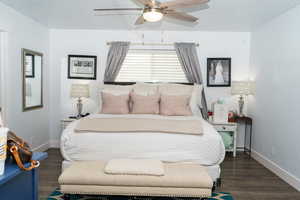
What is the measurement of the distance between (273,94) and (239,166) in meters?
1.32

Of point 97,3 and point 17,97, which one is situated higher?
point 97,3

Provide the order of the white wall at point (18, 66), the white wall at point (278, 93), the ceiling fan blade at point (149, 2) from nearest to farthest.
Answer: the ceiling fan blade at point (149, 2) → the white wall at point (278, 93) → the white wall at point (18, 66)

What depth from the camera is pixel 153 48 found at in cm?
484

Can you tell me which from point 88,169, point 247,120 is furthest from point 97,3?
point 247,120

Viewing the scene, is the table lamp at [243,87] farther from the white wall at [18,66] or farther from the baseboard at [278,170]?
the white wall at [18,66]

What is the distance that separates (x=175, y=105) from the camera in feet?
12.8

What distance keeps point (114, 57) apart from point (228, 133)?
2.72 metres

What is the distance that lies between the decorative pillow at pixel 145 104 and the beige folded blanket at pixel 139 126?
856 mm

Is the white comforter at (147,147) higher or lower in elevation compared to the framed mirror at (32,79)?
lower

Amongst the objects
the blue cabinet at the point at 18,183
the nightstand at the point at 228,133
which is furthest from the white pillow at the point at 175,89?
the blue cabinet at the point at 18,183

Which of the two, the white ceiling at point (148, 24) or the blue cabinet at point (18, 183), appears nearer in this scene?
the blue cabinet at point (18, 183)

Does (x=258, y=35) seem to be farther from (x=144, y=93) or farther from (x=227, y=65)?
(x=144, y=93)

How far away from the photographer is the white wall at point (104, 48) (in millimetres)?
4789

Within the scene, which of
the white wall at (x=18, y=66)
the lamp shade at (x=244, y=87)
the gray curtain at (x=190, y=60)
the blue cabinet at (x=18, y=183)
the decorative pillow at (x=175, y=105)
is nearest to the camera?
the blue cabinet at (x=18, y=183)
